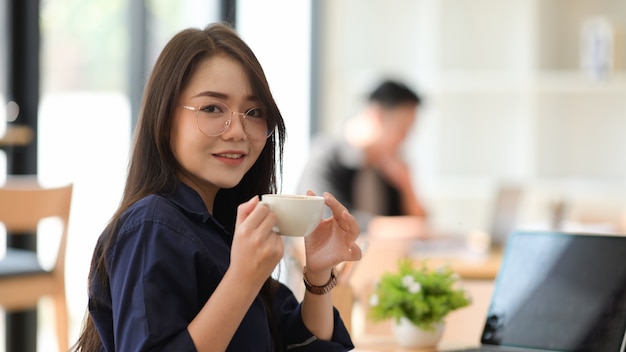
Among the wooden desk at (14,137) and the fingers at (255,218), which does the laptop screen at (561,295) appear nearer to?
the fingers at (255,218)

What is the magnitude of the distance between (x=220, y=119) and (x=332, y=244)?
10.3 inches

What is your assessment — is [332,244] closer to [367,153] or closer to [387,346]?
[387,346]

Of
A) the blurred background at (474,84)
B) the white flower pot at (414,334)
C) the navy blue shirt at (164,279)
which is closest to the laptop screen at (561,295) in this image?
the white flower pot at (414,334)

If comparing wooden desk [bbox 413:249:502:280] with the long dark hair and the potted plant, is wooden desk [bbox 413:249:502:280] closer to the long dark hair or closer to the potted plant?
the potted plant

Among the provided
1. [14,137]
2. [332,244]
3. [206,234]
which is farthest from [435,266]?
[206,234]

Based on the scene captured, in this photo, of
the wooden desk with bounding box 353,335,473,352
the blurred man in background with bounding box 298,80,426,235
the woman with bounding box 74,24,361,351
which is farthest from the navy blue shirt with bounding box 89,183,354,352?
the blurred man in background with bounding box 298,80,426,235

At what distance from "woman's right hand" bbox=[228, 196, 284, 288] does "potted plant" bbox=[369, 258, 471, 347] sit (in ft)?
2.27

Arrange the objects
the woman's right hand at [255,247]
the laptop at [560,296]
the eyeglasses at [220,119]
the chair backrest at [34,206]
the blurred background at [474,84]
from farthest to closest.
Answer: the blurred background at [474,84]
the chair backrest at [34,206]
the laptop at [560,296]
the eyeglasses at [220,119]
the woman's right hand at [255,247]

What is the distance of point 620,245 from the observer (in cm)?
175

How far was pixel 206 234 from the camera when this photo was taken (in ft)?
4.54

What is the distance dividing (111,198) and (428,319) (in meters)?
3.04

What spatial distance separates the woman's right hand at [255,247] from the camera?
123 centimetres

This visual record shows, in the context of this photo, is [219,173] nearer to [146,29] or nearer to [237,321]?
[237,321]

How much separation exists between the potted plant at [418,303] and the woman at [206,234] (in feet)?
1.02
